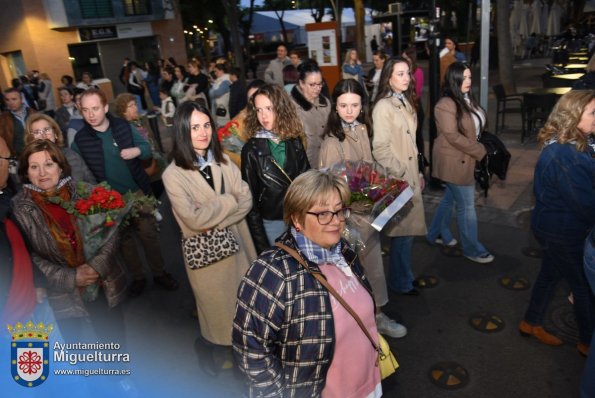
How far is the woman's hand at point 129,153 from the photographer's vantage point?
4496 millimetres

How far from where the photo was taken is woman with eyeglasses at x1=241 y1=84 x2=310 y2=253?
3613mm

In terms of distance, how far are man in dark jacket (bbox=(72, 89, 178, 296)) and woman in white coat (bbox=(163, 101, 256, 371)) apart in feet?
5.02

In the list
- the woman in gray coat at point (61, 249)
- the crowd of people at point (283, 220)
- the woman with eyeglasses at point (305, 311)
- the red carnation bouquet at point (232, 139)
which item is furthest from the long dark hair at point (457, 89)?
the woman in gray coat at point (61, 249)

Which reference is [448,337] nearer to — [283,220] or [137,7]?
[283,220]

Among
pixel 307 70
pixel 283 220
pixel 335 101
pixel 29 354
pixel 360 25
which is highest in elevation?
pixel 360 25

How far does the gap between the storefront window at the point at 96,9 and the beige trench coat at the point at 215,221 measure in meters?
25.0

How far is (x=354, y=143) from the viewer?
12.9ft

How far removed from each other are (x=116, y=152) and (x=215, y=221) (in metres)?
1.90

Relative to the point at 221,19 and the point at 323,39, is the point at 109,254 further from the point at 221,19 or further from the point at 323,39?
the point at 221,19

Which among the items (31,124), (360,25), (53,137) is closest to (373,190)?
(53,137)

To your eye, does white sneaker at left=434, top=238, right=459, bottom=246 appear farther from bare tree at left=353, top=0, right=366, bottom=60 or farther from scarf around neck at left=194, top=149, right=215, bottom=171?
bare tree at left=353, top=0, right=366, bottom=60

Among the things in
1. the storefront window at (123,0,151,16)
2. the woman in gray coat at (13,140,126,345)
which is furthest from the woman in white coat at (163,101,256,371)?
the storefront window at (123,0,151,16)

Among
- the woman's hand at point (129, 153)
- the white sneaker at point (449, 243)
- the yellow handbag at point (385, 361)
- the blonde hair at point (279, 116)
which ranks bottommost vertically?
the white sneaker at point (449, 243)

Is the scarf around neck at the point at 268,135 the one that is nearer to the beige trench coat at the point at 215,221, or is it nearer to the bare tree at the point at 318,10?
the beige trench coat at the point at 215,221
